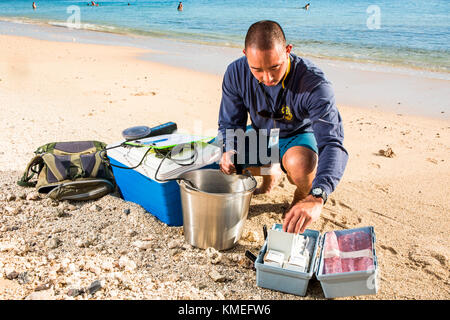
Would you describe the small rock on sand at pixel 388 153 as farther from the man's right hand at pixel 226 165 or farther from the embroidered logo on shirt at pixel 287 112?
the man's right hand at pixel 226 165

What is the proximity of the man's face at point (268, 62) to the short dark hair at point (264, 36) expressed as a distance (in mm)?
24

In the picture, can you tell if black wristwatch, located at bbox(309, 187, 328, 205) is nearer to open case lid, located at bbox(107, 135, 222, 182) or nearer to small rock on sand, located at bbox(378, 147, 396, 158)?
open case lid, located at bbox(107, 135, 222, 182)

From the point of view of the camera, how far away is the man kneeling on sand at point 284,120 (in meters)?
2.35

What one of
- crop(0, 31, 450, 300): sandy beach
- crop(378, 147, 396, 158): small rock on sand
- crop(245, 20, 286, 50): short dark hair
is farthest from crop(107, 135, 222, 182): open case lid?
crop(378, 147, 396, 158): small rock on sand

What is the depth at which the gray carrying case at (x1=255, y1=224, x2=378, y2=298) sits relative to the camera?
2.10 meters

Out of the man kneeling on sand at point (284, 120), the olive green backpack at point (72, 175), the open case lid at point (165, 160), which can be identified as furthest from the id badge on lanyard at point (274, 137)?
the olive green backpack at point (72, 175)

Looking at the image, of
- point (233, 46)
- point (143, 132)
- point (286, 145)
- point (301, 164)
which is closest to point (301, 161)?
point (301, 164)

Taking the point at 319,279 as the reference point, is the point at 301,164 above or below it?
above

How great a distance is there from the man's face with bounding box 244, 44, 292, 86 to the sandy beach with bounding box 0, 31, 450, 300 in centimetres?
109

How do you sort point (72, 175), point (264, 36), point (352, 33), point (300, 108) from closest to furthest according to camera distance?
1. point (264, 36)
2. point (300, 108)
3. point (72, 175)
4. point (352, 33)

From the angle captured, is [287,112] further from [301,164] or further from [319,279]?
[319,279]

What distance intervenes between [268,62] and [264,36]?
0.15 m

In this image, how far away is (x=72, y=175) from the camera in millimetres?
3213

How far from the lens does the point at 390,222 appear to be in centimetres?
312
